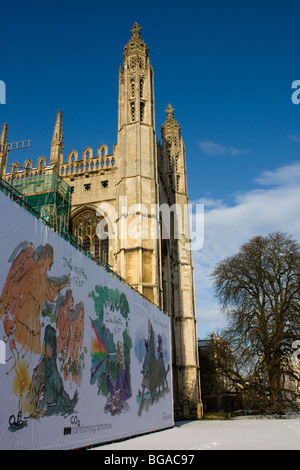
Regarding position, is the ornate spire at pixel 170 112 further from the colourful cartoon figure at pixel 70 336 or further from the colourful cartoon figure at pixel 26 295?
the colourful cartoon figure at pixel 26 295

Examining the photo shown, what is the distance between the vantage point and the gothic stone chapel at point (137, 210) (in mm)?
21078

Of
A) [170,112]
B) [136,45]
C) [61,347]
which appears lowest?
[61,347]

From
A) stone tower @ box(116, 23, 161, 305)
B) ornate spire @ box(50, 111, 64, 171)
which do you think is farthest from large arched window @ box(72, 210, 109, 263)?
ornate spire @ box(50, 111, 64, 171)

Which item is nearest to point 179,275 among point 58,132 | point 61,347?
point 58,132

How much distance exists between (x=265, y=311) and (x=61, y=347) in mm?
18473

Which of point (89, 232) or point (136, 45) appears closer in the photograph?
point (89, 232)

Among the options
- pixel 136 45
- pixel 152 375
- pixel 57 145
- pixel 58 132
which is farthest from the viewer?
A: pixel 58 132

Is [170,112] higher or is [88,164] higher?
[170,112]

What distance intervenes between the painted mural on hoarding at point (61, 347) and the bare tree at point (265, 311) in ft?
35.7

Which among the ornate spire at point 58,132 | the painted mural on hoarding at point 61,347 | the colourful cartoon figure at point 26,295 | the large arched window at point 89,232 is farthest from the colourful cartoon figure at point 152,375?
the ornate spire at point 58,132

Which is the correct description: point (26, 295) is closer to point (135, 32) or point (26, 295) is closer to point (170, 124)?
point (135, 32)

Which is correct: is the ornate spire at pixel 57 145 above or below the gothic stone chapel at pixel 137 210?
above

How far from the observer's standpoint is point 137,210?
2144 cm

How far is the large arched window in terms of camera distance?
23844 millimetres
